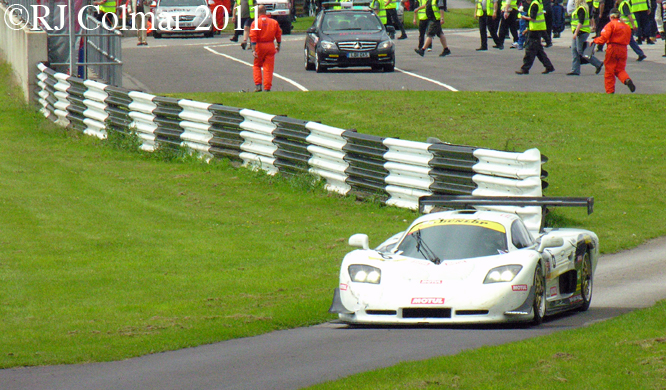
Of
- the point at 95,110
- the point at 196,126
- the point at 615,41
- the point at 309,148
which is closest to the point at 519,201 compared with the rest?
the point at 309,148

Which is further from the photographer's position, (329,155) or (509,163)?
(329,155)

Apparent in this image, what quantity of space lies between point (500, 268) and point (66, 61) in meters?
17.9

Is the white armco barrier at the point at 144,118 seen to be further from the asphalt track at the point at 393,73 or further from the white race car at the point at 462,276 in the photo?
the white race car at the point at 462,276

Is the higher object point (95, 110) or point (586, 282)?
point (586, 282)

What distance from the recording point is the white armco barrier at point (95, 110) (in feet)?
66.8

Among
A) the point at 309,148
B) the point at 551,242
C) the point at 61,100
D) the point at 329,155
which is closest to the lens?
the point at 551,242

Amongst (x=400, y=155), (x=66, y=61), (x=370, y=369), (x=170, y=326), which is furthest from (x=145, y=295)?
(x=66, y=61)

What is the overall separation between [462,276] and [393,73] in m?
19.6

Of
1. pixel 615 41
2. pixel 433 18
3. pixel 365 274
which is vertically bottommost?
pixel 365 274

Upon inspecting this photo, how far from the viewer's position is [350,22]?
29406mm

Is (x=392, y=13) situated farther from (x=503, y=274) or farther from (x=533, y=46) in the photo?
(x=503, y=274)

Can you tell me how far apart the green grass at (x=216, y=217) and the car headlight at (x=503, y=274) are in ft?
4.08

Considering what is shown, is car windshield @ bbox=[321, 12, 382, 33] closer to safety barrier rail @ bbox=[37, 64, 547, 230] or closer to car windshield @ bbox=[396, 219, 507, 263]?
safety barrier rail @ bbox=[37, 64, 547, 230]

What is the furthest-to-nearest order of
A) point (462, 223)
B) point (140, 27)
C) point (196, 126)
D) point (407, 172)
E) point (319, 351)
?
point (140, 27)
point (196, 126)
point (407, 172)
point (462, 223)
point (319, 351)
